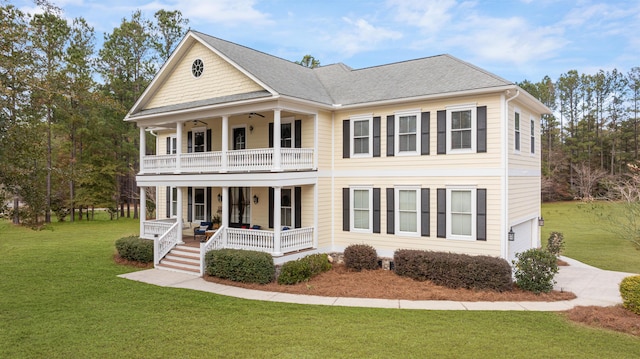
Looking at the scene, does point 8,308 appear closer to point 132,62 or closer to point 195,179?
point 195,179

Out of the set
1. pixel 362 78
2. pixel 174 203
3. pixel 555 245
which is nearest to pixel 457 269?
pixel 555 245

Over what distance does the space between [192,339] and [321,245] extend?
845 cm

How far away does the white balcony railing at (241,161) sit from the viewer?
1534 cm

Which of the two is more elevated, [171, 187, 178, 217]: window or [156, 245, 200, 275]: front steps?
[171, 187, 178, 217]: window

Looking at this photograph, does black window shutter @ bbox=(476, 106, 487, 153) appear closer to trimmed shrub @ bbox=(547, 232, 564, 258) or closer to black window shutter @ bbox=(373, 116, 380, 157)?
black window shutter @ bbox=(373, 116, 380, 157)

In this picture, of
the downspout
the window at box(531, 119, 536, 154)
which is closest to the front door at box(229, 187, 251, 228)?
the downspout

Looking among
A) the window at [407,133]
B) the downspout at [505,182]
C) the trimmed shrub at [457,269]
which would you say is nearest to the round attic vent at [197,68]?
the window at [407,133]

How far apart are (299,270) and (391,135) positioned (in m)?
6.26

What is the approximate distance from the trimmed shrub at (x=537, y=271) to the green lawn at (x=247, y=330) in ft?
6.50

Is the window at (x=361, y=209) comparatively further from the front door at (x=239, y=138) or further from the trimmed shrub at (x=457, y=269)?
the front door at (x=239, y=138)

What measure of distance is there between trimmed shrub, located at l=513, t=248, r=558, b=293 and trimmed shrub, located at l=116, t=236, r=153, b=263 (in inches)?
566

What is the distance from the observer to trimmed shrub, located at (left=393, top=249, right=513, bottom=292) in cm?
1249

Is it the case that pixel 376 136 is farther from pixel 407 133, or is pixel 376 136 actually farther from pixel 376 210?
pixel 376 210

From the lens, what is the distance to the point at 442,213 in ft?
47.9
